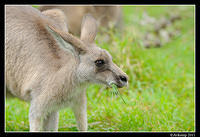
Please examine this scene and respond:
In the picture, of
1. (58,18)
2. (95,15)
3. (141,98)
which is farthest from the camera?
(95,15)

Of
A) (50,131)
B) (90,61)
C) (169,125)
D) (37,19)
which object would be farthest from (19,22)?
(169,125)

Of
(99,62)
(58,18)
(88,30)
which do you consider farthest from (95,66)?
(58,18)

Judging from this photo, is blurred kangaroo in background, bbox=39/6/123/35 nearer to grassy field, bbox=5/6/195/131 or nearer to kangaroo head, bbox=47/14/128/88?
grassy field, bbox=5/6/195/131

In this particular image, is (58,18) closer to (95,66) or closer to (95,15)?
(95,66)

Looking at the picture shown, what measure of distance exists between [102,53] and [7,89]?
1543 mm

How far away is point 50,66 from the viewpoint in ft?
13.4

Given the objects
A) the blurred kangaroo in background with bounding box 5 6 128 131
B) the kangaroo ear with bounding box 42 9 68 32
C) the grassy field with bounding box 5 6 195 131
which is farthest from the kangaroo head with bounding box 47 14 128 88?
the grassy field with bounding box 5 6 195 131

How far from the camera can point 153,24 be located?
29.6 ft

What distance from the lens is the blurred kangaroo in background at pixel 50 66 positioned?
3803mm

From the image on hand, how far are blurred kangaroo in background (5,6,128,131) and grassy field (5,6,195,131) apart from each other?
0.61 metres

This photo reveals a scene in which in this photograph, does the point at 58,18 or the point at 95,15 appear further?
the point at 95,15

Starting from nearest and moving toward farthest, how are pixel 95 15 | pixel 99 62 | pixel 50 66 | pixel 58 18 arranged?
pixel 99 62 → pixel 50 66 → pixel 58 18 → pixel 95 15

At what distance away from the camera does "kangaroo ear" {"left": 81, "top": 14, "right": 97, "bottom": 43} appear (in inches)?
161

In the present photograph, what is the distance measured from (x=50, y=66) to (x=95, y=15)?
3.33 metres
